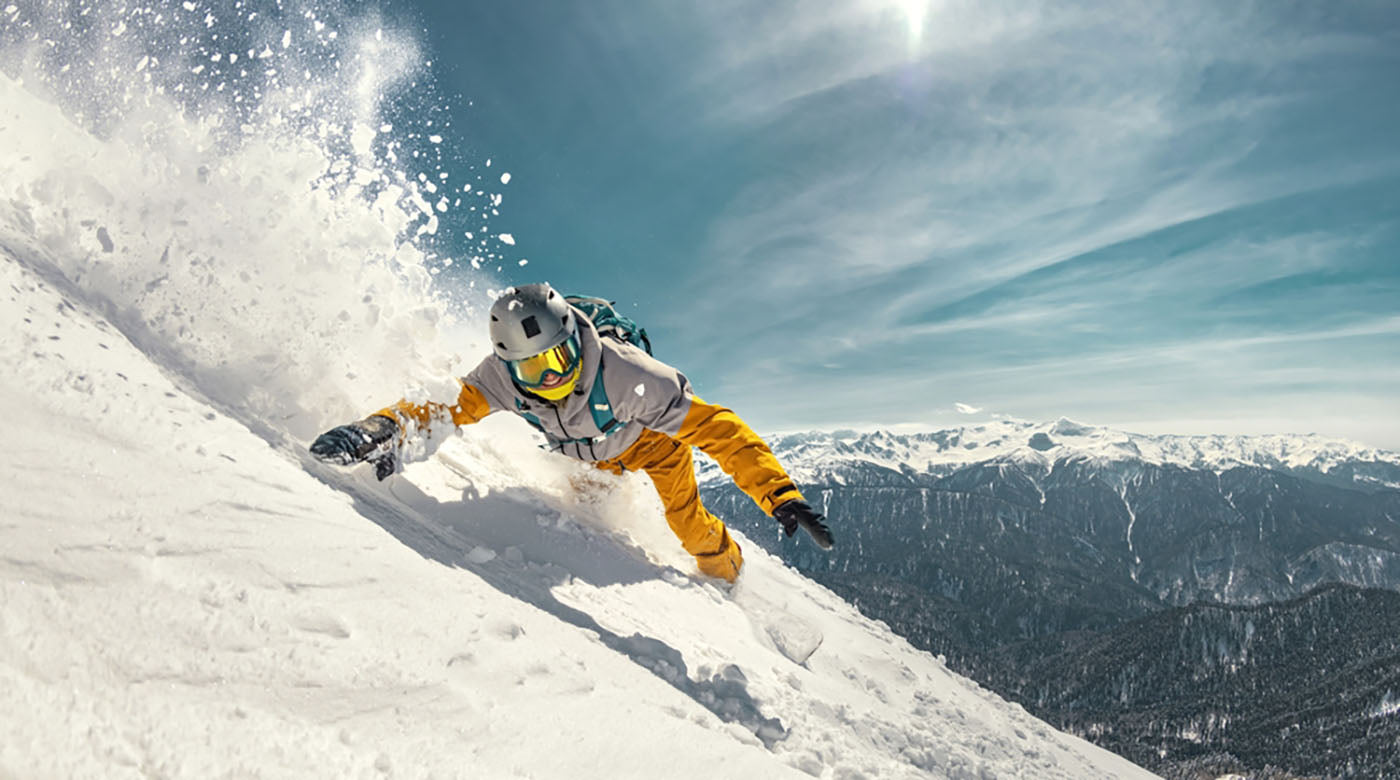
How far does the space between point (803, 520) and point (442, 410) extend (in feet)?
11.8

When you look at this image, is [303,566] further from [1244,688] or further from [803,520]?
[1244,688]

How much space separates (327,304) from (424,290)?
135 centimetres

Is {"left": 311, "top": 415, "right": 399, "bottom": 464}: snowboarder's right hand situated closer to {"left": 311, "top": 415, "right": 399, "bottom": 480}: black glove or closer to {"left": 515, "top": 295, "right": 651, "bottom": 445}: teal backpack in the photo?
{"left": 311, "top": 415, "right": 399, "bottom": 480}: black glove

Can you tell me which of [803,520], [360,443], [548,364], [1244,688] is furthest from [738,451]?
[1244,688]

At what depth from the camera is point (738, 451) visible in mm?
6199

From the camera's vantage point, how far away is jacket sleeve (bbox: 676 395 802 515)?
233 inches

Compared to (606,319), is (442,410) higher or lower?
lower

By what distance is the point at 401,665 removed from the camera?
8.74ft

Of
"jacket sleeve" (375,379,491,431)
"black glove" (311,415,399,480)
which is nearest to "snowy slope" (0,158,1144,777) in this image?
"black glove" (311,415,399,480)

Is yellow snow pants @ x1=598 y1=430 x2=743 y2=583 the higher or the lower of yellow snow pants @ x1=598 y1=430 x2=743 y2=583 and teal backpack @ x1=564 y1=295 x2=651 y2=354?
the lower

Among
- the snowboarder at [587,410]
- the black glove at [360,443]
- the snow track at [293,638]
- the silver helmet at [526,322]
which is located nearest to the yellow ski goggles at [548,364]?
the snowboarder at [587,410]

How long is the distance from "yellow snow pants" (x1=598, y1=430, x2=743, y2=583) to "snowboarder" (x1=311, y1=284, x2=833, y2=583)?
17 millimetres

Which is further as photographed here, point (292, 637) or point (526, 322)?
point (526, 322)

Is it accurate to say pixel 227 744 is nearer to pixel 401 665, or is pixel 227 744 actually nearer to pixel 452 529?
pixel 401 665
